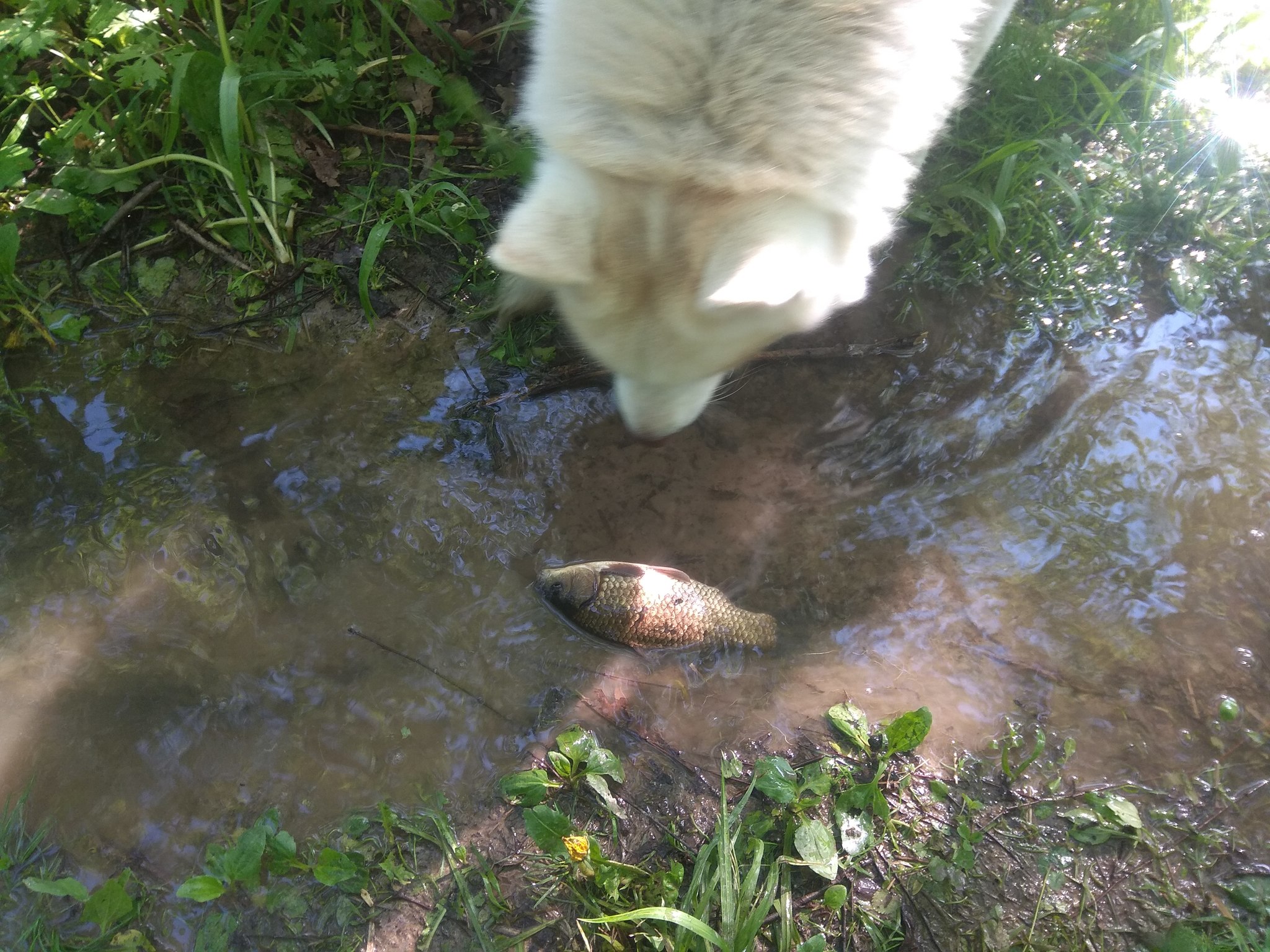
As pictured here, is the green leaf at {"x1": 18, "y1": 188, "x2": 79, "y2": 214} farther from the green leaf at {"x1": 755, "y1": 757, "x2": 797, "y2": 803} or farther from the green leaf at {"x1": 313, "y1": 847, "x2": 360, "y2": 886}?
the green leaf at {"x1": 755, "y1": 757, "x2": 797, "y2": 803}

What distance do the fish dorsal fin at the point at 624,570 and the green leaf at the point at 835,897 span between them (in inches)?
44.4

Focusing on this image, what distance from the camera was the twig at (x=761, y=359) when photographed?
10.4 feet

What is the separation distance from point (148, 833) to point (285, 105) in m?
3.06

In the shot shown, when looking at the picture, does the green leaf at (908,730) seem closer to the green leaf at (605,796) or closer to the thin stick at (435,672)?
the green leaf at (605,796)

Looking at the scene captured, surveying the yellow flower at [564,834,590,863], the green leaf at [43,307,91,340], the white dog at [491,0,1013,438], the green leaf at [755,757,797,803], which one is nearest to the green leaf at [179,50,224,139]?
the green leaf at [43,307,91,340]

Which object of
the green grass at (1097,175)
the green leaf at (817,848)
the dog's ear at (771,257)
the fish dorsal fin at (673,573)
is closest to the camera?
the dog's ear at (771,257)

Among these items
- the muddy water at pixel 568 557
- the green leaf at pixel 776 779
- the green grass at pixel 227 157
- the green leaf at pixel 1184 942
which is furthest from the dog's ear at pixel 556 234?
the green leaf at pixel 1184 942

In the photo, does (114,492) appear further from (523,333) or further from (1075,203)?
(1075,203)

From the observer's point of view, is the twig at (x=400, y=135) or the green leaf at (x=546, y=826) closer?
the green leaf at (x=546, y=826)

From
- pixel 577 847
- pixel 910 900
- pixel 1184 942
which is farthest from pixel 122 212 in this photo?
pixel 1184 942

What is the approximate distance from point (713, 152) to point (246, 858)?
7.78ft

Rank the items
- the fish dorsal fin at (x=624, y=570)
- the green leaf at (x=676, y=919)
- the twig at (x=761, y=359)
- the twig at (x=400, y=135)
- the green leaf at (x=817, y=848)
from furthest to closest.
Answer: the twig at (x=400, y=135), the twig at (x=761, y=359), the fish dorsal fin at (x=624, y=570), the green leaf at (x=817, y=848), the green leaf at (x=676, y=919)

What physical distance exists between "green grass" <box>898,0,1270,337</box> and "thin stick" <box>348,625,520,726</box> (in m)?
2.56

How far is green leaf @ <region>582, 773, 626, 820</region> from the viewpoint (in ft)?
7.95
